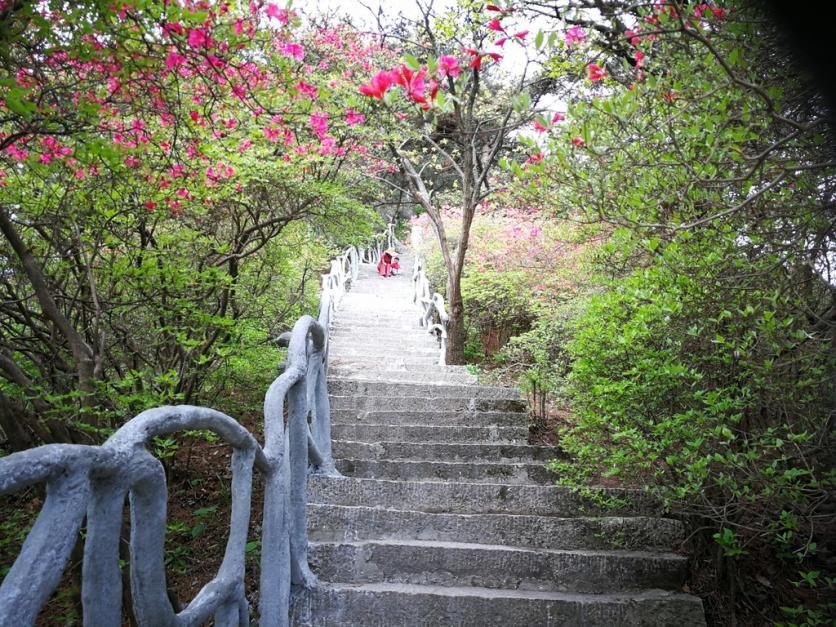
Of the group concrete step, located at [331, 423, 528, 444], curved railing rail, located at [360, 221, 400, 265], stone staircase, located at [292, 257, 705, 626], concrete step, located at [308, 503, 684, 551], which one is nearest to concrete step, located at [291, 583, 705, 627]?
stone staircase, located at [292, 257, 705, 626]

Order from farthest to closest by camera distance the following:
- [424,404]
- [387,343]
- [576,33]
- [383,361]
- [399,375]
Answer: [387,343] → [383,361] → [399,375] → [424,404] → [576,33]

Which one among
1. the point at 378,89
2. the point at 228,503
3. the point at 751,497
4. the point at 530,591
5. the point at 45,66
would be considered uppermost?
the point at 45,66

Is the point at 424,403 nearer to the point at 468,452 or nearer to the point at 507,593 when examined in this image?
the point at 468,452

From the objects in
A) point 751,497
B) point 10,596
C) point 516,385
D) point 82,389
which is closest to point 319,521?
point 82,389

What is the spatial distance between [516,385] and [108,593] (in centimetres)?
540

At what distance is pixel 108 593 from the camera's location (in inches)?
39.3

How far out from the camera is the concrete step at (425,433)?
4.53 m

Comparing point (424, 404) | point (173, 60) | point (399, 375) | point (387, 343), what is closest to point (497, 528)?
point (424, 404)

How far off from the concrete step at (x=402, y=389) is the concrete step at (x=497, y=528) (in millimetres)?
2182

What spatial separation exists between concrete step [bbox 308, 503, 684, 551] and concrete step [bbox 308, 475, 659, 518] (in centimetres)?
26

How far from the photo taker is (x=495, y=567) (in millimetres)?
2889

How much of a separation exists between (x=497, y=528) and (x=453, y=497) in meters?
0.47

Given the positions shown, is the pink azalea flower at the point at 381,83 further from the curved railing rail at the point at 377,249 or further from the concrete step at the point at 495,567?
the curved railing rail at the point at 377,249

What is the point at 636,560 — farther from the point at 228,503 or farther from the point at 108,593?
the point at 228,503
